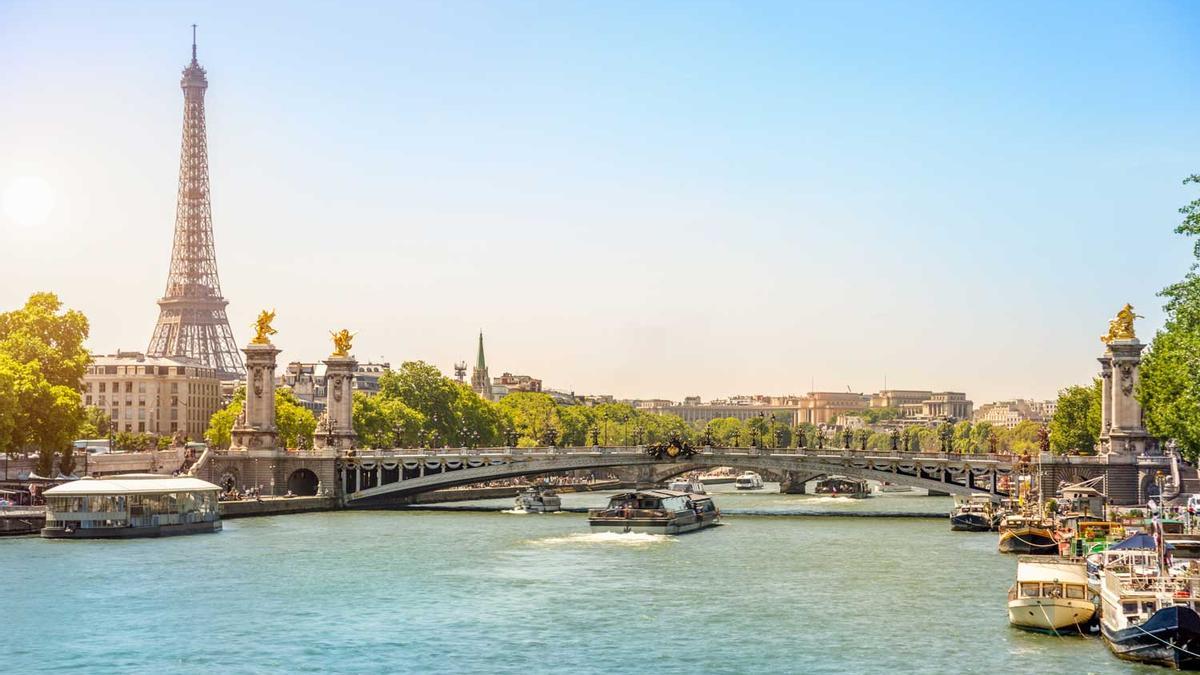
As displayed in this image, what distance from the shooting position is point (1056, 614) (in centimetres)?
3716

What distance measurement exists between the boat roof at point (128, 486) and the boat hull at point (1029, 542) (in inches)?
1150

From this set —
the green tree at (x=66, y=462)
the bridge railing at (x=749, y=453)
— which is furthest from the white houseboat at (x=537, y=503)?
the green tree at (x=66, y=462)

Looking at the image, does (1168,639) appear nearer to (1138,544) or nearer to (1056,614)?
(1056,614)

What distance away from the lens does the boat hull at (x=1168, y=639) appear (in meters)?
32.1

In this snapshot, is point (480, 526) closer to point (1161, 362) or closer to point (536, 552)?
point (536, 552)

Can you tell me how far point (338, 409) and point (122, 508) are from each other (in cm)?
2872

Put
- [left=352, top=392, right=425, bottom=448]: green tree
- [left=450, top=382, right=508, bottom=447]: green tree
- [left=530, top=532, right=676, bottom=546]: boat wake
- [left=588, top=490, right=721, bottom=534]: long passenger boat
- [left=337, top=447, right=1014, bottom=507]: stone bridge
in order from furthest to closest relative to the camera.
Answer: [left=450, top=382, right=508, bottom=447]: green tree
[left=352, top=392, right=425, bottom=448]: green tree
[left=337, top=447, right=1014, bottom=507]: stone bridge
[left=588, top=490, right=721, bottom=534]: long passenger boat
[left=530, top=532, right=676, bottom=546]: boat wake

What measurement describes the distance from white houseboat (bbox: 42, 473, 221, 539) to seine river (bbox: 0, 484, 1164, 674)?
3.88 feet

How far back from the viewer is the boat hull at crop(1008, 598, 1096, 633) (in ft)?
121

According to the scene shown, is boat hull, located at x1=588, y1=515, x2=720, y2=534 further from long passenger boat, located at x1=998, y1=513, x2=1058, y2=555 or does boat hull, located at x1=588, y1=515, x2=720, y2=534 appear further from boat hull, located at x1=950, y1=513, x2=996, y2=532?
long passenger boat, located at x1=998, y1=513, x2=1058, y2=555

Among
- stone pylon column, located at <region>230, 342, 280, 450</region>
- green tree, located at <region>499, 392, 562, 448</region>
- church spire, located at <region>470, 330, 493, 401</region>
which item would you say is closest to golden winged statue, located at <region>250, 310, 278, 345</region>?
stone pylon column, located at <region>230, 342, 280, 450</region>

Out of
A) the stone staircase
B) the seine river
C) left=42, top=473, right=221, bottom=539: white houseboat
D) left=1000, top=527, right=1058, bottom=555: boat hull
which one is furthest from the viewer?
the stone staircase

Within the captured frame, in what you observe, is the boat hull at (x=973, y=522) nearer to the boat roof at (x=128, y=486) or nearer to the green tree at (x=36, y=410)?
the boat roof at (x=128, y=486)

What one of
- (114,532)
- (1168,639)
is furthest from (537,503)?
(1168,639)
